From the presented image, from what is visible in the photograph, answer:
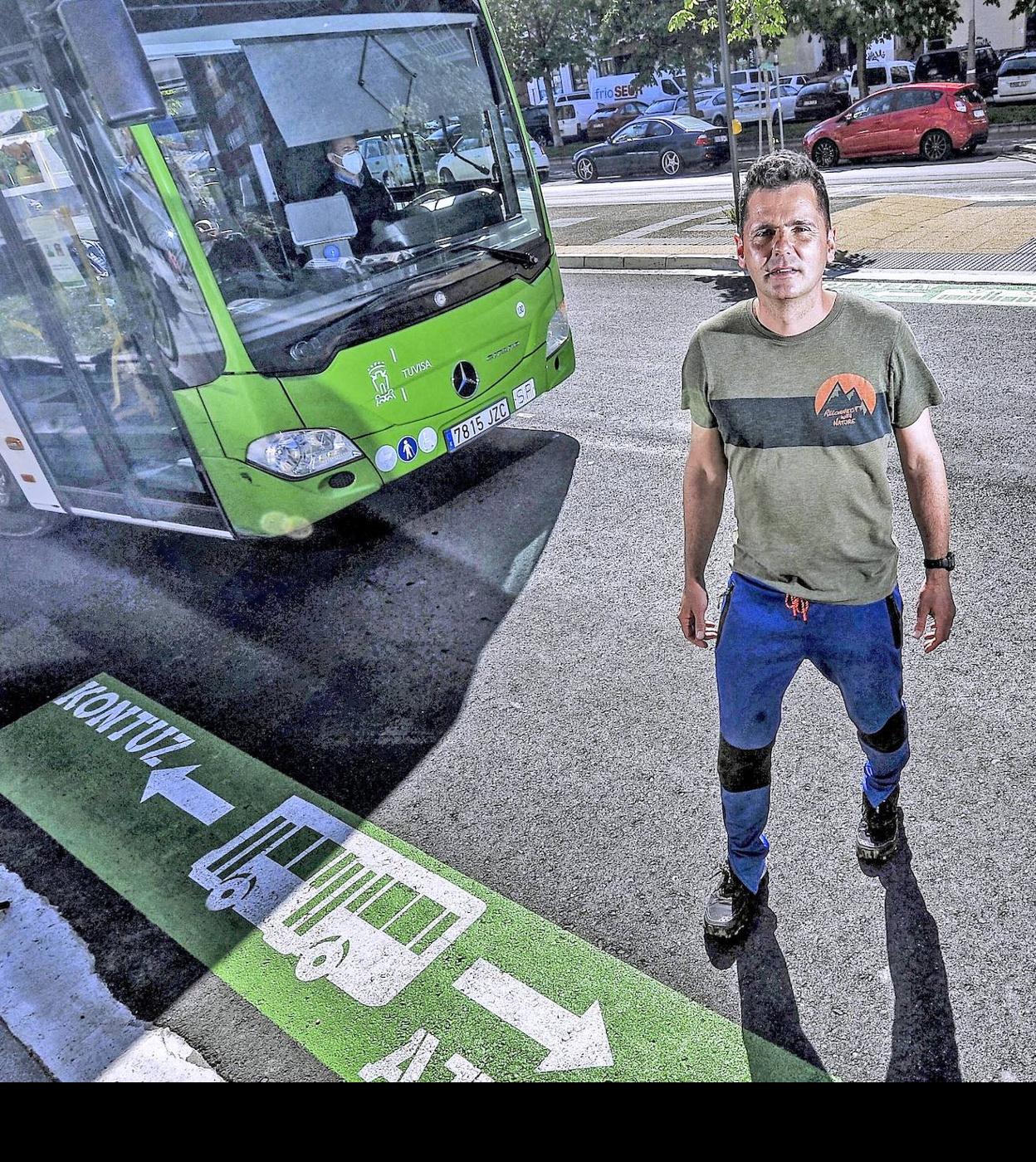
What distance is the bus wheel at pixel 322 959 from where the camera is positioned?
3.22m

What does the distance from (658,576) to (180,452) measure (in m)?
2.92

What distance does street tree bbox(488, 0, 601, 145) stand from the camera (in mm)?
35375

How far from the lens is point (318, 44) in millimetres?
5453

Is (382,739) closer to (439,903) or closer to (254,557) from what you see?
(439,903)

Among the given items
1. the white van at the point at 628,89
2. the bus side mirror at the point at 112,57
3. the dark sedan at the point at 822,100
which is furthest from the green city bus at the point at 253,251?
the white van at the point at 628,89

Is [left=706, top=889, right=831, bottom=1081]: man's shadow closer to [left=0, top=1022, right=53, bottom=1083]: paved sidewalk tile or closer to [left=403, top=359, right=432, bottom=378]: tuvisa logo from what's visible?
[left=0, top=1022, right=53, bottom=1083]: paved sidewalk tile

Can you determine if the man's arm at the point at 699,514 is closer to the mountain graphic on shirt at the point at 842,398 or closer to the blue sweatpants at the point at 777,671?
the blue sweatpants at the point at 777,671

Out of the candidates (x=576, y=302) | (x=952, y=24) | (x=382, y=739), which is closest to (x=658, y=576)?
(x=382, y=739)

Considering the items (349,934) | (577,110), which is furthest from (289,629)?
(577,110)

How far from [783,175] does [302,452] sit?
11.8 ft

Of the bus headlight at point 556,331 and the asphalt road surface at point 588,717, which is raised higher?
the bus headlight at point 556,331

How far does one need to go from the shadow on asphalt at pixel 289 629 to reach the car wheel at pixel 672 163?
19.1 meters

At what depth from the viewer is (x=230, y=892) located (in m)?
3.64

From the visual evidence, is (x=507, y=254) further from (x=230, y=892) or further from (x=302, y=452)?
(x=230, y=892)
